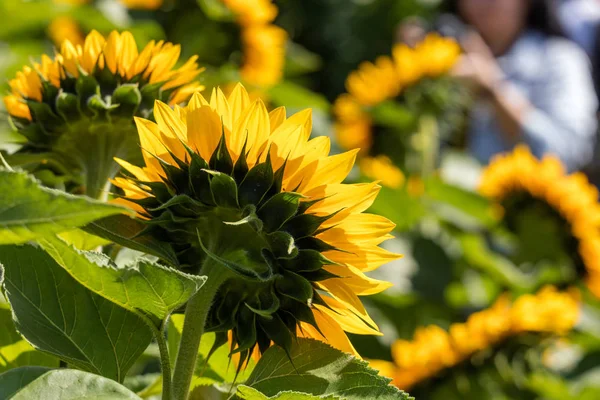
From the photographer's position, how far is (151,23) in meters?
1.76

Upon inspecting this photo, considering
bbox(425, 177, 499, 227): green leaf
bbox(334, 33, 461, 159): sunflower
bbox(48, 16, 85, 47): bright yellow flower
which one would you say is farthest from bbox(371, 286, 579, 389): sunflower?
bbox(48, 16, 85, 47): bright yellow flower

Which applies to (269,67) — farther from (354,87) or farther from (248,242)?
(248,242)

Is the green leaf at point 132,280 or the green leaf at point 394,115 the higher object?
the green leaf at point 132,280

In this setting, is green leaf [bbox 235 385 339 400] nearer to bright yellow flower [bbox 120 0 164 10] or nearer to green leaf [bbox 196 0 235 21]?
green leaf [bbox 196 0 235 21]

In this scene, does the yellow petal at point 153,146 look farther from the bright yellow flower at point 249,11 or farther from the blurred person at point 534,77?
the blurred person at point 534,77

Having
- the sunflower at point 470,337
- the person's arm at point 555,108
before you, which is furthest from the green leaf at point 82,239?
the person's arm at point 555,108

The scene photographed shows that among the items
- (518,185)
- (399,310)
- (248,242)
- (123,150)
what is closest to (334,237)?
(248,242)

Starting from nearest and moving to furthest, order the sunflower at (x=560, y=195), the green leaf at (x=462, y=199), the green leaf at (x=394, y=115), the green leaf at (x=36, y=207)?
1. the green leaf at (x=36, y=207)
2. the sunflower at (x=560, y=195)
3. the green leaf at (x=394, y=115)
4. the green leaf at (x=462, y=199)

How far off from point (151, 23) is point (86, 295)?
131cm

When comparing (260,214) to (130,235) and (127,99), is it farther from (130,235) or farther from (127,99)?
(127,99)

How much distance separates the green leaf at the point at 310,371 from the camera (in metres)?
0.50

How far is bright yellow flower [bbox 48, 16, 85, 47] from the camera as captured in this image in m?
1.76

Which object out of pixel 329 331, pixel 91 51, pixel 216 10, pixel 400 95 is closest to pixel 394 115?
pixel 400 95

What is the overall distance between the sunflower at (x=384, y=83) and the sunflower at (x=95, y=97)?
1354 millimetres
